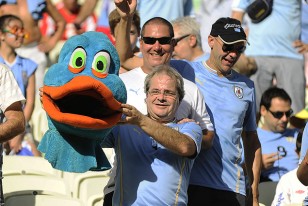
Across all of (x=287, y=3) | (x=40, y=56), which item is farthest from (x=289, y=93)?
(x=40, y=56)

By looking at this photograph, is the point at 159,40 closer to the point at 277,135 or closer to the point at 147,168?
the point at 147,168

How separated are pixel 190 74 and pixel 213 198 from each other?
31.7 inches

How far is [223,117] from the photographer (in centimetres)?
626

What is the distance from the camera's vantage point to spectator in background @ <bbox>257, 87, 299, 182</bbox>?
27.3 feet

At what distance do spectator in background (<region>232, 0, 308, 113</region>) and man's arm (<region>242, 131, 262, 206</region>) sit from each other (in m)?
2.99

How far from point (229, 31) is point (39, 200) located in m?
1.73

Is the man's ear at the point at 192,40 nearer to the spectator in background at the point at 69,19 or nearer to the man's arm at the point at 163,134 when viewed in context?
the man's arm at the point at 163,134

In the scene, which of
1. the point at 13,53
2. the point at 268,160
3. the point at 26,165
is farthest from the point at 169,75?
the point at 13,53

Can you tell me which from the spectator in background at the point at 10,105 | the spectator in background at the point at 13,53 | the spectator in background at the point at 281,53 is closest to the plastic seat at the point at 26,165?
the spectator in background at the point at 13,53

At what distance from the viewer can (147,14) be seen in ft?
32.5

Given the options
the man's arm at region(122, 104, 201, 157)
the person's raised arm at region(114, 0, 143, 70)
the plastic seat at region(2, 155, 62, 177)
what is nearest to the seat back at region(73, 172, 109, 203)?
the plastic seat at region(2, 155, 62, 177)

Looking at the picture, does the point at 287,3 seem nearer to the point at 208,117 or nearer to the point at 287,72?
the point at 287,72

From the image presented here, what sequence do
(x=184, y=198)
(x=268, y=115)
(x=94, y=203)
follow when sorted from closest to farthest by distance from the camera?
(x=184, y=198), (x=94, y=203), (x=268, y=115)

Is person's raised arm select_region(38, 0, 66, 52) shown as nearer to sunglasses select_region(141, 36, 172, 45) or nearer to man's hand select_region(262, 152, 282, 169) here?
man's hand select_region(262, 152, 282, 169)
